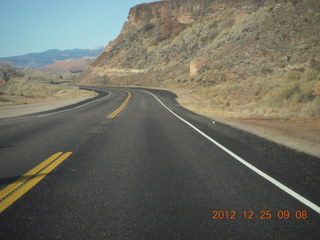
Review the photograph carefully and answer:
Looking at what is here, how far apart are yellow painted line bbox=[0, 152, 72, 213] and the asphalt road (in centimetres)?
4

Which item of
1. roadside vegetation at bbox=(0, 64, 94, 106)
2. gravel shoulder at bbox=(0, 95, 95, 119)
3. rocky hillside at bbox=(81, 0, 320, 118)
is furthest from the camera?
roadside vegetation at bbox=(0, 64, 94, 106)

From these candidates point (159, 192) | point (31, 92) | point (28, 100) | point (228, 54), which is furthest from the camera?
point (31, 92)

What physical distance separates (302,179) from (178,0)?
89.4 meters

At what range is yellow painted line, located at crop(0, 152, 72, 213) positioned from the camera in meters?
3.49

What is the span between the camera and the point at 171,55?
67562mm

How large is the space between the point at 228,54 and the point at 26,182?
142 ft

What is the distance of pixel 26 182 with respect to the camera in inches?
163
